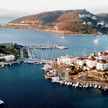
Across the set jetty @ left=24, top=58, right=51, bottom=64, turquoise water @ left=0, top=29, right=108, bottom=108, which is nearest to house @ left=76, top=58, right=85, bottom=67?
turquoise water @ left=0, top=29, right=108, bottom=108

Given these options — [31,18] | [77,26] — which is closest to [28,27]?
[31,18]

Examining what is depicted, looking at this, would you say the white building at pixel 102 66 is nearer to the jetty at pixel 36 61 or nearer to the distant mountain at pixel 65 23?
the jetty at pixel 36 61

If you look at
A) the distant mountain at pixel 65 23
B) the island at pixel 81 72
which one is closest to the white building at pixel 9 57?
the island at pixel 81 72

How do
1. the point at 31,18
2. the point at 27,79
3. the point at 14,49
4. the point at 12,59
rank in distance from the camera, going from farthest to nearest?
1. the point at 31,18
2. the point at 14,49
3. the point at 12,59
4. the point at 27,79

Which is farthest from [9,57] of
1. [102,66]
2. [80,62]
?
Answer: [102,66]

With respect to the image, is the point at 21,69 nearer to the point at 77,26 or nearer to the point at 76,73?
the point at 76,73

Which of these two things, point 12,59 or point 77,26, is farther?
point 77,26

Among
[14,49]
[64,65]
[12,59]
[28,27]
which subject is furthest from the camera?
[28,27]
